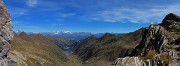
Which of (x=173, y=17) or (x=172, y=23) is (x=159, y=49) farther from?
(x=173, y=17)

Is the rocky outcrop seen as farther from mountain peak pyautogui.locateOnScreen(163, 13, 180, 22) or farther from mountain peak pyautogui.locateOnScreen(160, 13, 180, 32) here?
mountain peak pyautogui.locateOnScreen(163, 13, 180, 22)

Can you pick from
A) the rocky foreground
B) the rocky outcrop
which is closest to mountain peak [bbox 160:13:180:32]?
the rocky foreground

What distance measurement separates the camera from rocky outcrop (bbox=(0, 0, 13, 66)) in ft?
147

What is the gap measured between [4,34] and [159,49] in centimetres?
2932

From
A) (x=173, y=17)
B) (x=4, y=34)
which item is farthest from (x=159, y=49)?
(x=4, y=34)

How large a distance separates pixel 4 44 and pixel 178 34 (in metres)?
36.9

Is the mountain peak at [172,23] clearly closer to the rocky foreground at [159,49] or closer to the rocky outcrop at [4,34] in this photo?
the rocky foreground at [159,49]

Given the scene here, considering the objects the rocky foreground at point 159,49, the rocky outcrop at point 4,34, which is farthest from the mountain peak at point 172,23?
the rocky outcrop at point 4,34

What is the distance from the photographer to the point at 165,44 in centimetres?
6166

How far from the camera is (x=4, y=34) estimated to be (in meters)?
45.2

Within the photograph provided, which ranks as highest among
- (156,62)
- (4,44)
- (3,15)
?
(3,15)

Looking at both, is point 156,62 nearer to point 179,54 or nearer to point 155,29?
point 179,54

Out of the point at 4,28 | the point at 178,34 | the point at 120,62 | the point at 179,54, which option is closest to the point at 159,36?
the point at 178,34

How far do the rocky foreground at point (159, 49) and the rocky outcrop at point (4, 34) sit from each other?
1737 cm
